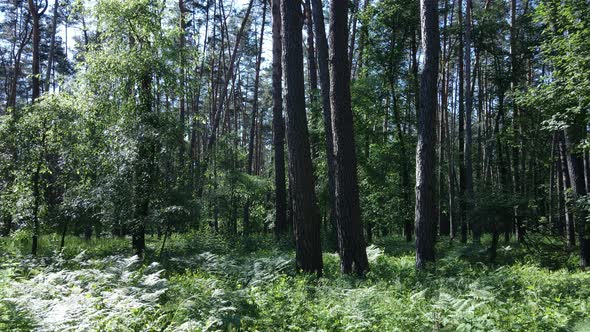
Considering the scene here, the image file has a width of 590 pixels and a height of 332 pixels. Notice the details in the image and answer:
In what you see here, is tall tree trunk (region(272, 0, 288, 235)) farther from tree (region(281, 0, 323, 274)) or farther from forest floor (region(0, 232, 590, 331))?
forest floor (region(0, 232, 590, 331))

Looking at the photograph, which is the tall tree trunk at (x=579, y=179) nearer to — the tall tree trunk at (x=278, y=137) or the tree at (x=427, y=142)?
the tree at (x=427, y=142)

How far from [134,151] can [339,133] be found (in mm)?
5575

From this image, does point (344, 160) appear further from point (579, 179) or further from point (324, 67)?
point (579, 179)

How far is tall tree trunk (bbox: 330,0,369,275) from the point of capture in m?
7.79

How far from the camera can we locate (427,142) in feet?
27.4

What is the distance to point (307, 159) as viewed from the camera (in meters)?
8.00

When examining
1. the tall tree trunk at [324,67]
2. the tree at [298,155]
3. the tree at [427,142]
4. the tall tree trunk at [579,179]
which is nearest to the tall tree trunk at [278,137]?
the tall tree trunk at [324,67]

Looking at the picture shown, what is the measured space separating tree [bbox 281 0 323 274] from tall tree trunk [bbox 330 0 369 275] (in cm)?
49

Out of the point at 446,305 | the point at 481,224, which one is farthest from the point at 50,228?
the point at 481,224

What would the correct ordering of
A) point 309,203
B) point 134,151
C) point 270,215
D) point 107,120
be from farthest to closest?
point 270,215 → point 107,120 → point 134,151 → point 309,203

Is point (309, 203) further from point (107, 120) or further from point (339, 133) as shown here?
point (107, 120)

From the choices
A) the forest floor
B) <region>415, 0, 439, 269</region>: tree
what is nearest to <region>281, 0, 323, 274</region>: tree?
the forest floor

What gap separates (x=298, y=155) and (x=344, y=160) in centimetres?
86

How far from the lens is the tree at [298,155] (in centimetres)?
787
